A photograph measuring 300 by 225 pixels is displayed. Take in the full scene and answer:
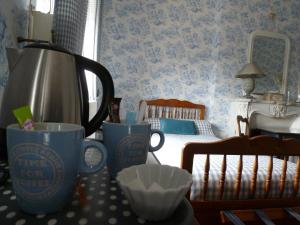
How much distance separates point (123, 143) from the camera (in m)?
0.40

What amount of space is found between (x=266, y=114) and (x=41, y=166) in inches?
123

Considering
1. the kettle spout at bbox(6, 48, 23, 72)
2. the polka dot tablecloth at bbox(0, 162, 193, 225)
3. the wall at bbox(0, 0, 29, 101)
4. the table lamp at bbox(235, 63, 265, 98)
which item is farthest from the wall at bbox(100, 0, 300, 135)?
the polka dot tablecloth at bbox(0, 162, 193, 225)

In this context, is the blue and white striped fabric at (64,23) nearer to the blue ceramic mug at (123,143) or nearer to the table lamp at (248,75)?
the blue ceramic mug at (123,143)

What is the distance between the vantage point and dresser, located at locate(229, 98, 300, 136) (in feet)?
9.47

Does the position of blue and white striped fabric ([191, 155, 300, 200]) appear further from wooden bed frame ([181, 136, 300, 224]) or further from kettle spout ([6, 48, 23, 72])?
kettle spout ([6, 48, 23, 72])

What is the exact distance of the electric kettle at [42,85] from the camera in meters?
0.44

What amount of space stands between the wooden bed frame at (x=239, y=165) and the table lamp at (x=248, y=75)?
1650mm

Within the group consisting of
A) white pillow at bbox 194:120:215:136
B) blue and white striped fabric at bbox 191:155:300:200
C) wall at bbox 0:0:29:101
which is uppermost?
wall at bbox 0:0:29:101

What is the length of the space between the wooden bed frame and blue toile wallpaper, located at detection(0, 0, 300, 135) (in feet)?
5.99

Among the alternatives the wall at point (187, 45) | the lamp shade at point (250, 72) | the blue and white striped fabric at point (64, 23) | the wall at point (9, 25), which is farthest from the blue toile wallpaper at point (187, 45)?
the wall at point (9, 25)

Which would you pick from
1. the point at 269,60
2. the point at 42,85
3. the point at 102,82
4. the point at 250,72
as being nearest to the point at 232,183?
the point at 102,82

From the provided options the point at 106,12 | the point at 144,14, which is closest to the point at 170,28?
the point at 144,14

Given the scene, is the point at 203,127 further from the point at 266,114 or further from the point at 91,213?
the point at 91,213

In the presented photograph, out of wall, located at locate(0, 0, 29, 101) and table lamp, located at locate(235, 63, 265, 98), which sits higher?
table lamp, located at locate(235, 63, 265, 98)
